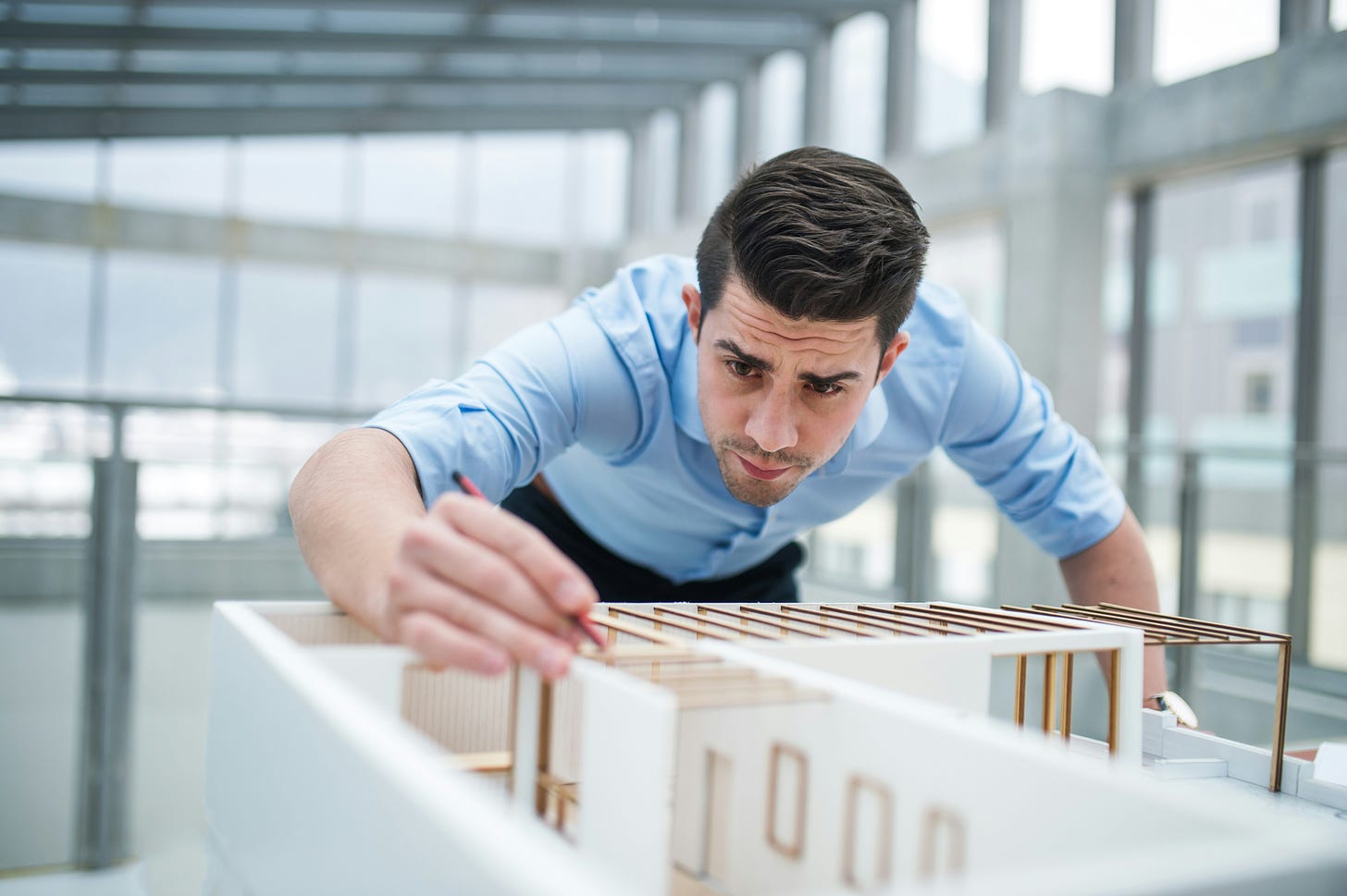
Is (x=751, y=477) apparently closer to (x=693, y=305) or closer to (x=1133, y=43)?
(x=693, y=305)

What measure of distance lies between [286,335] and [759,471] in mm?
7937

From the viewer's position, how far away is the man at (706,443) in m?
0.65

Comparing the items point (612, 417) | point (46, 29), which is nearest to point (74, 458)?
point (612, 417)

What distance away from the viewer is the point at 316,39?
5.80 m

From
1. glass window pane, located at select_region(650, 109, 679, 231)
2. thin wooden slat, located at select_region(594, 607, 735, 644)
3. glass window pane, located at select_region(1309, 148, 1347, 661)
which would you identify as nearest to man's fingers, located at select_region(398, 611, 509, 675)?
thin wooden slat, located at select_region(594, 607, 735, 644)

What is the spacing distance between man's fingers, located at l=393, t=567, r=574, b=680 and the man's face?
628 mm

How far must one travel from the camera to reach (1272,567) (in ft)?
11.5

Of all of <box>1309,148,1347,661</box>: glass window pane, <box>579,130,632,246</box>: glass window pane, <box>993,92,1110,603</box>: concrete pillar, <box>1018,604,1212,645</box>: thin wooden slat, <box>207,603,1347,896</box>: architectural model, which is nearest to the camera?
<box>207,603,1347,896</box>: architectural model

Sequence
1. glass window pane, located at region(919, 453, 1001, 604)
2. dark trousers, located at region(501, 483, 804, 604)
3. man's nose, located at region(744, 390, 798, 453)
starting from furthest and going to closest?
glass window pane, located at region(919, 453, 1001, 604), dark trousers, located at region(501, 483, 804, 604), man's nose, located at region(744, 390, 798, 453)

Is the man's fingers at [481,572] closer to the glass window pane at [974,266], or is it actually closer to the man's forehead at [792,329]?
the man's forehead at [792,329]

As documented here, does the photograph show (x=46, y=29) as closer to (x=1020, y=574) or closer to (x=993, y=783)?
(x=1020, y=574)

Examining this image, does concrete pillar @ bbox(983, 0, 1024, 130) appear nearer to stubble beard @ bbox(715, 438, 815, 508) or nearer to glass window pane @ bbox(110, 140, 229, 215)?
stubble beard @ bbox(715, 438, 815, 508)

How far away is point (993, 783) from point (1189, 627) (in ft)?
1.88

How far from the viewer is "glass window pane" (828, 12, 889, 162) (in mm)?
6461
